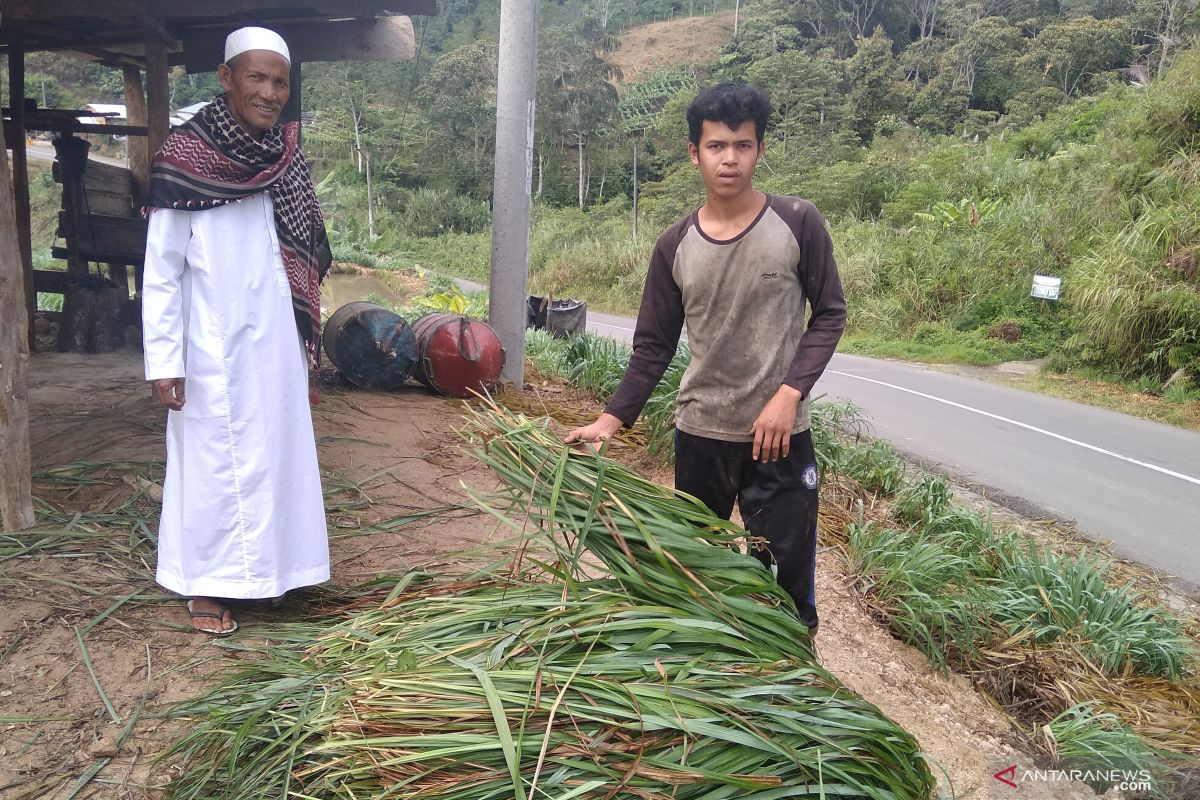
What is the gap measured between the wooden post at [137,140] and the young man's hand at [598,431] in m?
8.53

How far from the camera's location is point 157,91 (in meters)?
6.14

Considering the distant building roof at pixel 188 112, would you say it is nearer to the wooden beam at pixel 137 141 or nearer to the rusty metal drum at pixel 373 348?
the rusty metal drum at pixel 373 348

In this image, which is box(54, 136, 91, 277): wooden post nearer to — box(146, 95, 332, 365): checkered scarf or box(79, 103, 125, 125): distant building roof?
box(79, 103, 125, 125): distant building roof

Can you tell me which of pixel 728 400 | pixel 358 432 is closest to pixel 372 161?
pixel 358 432

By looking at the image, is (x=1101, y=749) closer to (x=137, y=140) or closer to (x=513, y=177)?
(x=513, y=177)

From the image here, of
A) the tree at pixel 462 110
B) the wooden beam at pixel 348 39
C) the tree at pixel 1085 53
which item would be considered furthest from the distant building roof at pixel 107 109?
the tree at pixel 1085 53

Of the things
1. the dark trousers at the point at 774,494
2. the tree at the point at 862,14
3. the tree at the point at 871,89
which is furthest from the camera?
the tree at the point at 862,14

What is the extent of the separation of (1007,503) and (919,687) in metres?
2.99

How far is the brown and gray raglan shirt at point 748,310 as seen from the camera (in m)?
2.24

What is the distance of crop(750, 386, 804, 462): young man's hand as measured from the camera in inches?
86.0

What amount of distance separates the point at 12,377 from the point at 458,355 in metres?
3.00

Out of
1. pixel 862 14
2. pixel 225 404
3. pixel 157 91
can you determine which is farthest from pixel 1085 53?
pixel 225 404

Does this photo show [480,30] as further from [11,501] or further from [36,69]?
[11,501]

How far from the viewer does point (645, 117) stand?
39469 mm
